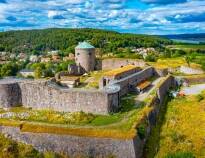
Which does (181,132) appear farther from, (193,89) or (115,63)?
(115,63)

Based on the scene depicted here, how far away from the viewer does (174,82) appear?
4934cm

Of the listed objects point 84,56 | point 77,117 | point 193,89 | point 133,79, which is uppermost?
point 84,56

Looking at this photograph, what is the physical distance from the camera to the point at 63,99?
1234 inches

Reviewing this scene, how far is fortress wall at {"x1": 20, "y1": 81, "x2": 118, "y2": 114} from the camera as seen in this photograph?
30109 mm

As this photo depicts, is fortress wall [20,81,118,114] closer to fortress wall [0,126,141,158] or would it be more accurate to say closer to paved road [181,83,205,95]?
fortress wall [0,126,141,158]

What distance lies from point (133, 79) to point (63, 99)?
1119 centimetres

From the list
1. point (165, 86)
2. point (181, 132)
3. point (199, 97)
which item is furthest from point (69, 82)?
point (181, 132)

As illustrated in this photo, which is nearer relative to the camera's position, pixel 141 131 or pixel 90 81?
pixel 141 131

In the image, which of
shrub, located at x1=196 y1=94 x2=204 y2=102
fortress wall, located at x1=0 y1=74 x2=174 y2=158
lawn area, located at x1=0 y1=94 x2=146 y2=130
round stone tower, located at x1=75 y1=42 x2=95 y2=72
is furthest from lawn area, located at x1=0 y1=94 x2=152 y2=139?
round stone tower, located at x1=75 y1=42 x2=95 y2=72

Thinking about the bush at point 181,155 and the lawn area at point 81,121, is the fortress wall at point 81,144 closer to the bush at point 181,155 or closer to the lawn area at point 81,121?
the lawn area at point 81,121

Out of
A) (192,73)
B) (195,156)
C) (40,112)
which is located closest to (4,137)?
(40,112)

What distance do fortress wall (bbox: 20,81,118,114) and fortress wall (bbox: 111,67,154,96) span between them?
6091 mm

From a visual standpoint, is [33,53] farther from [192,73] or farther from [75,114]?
[75,114]

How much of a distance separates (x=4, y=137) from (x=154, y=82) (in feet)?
70.9
